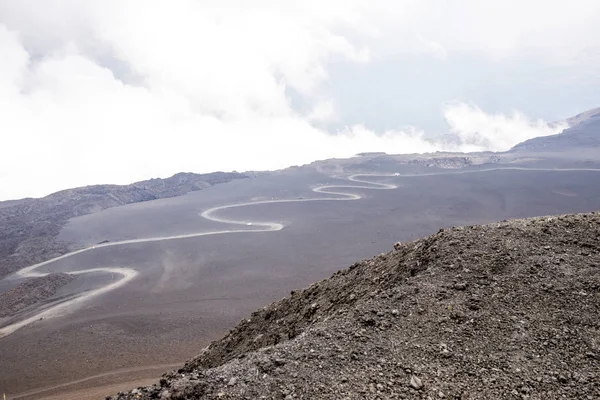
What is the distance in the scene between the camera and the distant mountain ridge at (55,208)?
5272cm

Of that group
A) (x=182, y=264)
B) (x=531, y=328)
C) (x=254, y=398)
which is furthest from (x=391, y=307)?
(x=182, y=264)

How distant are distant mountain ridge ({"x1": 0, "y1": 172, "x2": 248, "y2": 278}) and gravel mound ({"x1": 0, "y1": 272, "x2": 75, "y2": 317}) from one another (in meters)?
8.79

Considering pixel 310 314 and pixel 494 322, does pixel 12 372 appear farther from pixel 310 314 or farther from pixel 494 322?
pixel 494 322

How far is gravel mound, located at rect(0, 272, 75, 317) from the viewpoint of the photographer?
34372mm

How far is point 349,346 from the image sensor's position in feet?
18.9

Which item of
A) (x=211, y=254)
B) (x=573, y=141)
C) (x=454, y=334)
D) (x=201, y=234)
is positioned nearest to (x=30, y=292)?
(x=211, y=254)

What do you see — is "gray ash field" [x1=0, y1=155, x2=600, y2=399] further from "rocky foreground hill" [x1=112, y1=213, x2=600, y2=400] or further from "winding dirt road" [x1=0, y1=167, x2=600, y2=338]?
"rocky foreground hill" [x1=112, y1=213, x2=600, y2=400]

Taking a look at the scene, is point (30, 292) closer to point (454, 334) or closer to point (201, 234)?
point (201, 234)

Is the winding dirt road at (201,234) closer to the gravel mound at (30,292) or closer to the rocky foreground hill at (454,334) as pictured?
the gravel mound at (30,292)

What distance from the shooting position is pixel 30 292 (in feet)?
122

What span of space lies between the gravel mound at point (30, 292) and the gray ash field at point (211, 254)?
112 centimetres

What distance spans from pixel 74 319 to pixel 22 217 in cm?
5544

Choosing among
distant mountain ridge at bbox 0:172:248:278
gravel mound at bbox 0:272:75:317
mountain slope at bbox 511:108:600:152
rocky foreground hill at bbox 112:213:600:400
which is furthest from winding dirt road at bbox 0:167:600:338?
mountain slope at bbox 511:108:600:152

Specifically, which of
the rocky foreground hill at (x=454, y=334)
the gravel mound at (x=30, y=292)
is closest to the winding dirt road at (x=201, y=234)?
the gravel mound at (x=30, y=292)
